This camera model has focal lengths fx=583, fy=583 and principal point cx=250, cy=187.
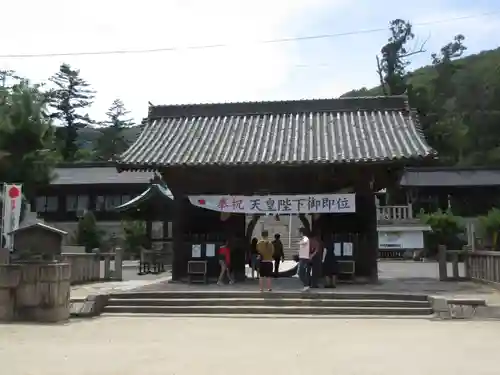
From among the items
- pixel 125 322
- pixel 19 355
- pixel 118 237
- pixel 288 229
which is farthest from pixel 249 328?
pixel 118 237

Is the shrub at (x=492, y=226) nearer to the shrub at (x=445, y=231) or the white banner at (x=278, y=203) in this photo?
the shrub at (x=445, y=231)

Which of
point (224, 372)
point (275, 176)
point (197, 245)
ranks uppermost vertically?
point (275, 176)

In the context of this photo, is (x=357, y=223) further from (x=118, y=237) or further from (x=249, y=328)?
(x=118, y=237)

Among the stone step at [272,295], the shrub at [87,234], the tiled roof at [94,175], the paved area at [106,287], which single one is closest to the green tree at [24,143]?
the shrub at [87,234]

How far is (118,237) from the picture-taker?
3947 centimetres

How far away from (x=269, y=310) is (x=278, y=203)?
448 centimetres

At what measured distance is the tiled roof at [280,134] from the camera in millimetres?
17266

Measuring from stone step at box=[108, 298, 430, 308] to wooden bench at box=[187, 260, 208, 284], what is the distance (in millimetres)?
3103

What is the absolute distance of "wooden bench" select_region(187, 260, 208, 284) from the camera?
17828 mm

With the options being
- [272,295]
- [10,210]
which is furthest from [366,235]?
[10,210]

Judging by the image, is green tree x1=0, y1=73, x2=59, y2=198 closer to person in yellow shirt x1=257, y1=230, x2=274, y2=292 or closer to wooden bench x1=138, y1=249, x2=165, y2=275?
wooden bench x1=138, y1=249, x2=165, y2=275

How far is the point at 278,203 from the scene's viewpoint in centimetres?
1753

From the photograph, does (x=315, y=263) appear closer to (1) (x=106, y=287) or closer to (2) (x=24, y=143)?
(1) (x=106, y=287)

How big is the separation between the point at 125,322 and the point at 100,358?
4221 mm
